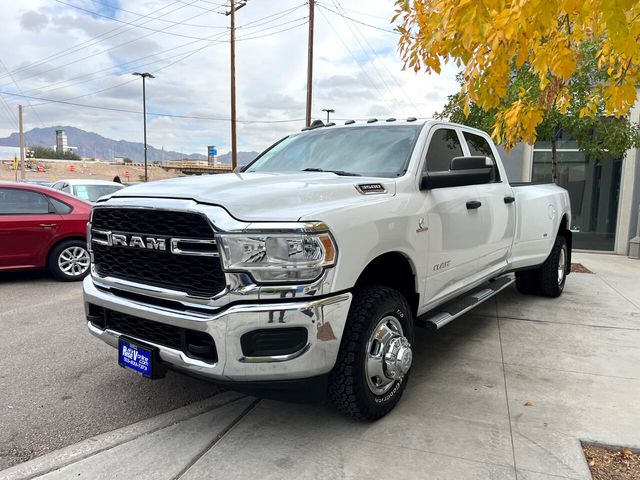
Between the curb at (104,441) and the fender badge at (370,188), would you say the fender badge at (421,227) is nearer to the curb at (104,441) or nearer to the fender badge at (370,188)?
the fender badge at (370,188)

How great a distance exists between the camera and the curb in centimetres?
266

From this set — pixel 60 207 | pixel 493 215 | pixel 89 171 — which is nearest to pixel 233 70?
pixel 60 207

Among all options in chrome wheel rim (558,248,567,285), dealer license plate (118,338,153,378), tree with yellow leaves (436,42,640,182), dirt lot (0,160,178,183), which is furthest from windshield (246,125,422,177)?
dirt lot (0,160,178,183)

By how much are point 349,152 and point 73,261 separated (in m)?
5.57

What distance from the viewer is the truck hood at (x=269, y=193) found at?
8.51 feet

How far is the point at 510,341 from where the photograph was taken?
15.9ft

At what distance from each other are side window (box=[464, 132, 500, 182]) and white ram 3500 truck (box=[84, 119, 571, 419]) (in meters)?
0.87

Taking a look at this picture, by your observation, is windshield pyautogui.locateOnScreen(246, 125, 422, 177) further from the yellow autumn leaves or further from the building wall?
the building wall

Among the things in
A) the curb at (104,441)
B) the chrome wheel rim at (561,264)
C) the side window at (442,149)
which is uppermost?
the side window at (442,149)

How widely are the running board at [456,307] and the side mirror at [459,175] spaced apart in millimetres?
996

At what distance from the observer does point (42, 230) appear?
7.24 meters

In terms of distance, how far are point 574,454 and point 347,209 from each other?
1.89 meters

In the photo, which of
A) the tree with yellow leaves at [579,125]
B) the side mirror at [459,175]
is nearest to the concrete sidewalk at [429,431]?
the side mirror at [459,175]

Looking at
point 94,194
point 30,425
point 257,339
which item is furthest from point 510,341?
point 94,194
